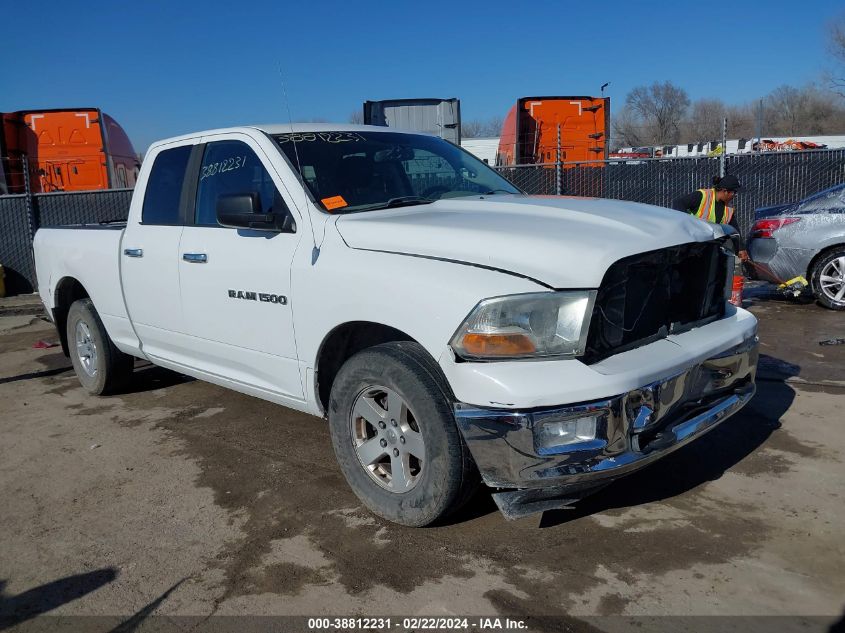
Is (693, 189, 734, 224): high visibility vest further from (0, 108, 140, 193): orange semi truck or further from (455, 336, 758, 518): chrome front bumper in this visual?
(0, 108, 140, 193): orange semi truck

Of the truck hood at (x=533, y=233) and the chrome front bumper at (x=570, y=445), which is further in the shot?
the truck hood at (x=533, y=233)

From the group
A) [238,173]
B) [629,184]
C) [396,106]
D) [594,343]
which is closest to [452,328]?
[594,343]

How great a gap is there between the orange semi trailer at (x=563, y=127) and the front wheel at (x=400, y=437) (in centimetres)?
1348

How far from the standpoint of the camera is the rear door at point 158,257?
4.67 meters

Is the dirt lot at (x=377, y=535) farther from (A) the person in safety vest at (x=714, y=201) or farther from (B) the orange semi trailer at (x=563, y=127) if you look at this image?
(B) the orange semi trailer at (x=563, y=127)

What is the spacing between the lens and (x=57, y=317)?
6.23 meters

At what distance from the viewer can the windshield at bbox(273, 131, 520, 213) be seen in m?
3.98

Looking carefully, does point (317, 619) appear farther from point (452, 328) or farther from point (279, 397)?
point (279, 397)

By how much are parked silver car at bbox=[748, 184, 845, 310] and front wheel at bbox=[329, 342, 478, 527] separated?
6.67 meters

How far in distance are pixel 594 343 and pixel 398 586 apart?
4.18 feet

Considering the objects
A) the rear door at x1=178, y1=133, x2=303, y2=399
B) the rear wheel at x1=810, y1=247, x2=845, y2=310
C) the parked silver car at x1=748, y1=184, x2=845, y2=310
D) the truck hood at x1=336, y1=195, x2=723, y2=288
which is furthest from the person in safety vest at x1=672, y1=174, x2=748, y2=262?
the rear door at x1=178, y1=133, x2=303, y2=399

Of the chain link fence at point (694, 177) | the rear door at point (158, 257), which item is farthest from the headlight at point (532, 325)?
the chain link fence at point (694, 177)

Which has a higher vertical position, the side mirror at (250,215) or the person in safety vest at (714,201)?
the side mirror at (250,215)

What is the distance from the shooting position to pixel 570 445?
282 cm
